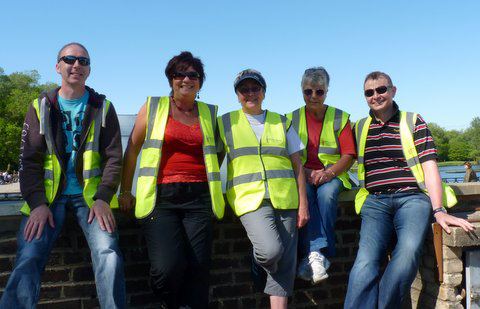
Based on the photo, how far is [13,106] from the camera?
2440 inches

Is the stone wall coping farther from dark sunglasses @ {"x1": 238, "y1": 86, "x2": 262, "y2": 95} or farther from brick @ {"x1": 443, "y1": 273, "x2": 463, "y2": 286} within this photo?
dark sunglasses @ {"x1": 238, "y1": 86, "x2": 262, "y2": 95}

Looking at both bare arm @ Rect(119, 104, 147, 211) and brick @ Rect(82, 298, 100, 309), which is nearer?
bare arm @ Rect(119, 104, 147, 211)

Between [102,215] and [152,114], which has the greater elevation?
[152,114]

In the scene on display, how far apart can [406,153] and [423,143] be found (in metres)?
0.18

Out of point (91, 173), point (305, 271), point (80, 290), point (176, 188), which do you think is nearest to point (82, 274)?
point (80, 290)

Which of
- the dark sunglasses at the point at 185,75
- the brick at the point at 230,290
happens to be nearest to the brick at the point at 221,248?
the brick at the point at 230,290

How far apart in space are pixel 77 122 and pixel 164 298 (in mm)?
1627

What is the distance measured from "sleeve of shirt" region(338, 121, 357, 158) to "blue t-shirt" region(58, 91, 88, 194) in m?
2.50

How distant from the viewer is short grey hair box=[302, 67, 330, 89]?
4.66m

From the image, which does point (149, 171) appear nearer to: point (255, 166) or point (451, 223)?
point (255, 166)

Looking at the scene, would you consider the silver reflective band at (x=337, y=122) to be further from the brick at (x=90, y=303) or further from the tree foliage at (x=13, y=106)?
the tree foliage at (x=13, y=106)

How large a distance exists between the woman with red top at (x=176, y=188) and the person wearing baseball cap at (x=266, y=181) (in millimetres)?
230

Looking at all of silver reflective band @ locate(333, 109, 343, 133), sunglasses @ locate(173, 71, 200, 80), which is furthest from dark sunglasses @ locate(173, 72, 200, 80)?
silver reflective band @ locate(333, 109, 343, 133)

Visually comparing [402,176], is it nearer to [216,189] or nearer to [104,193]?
[216,189]
